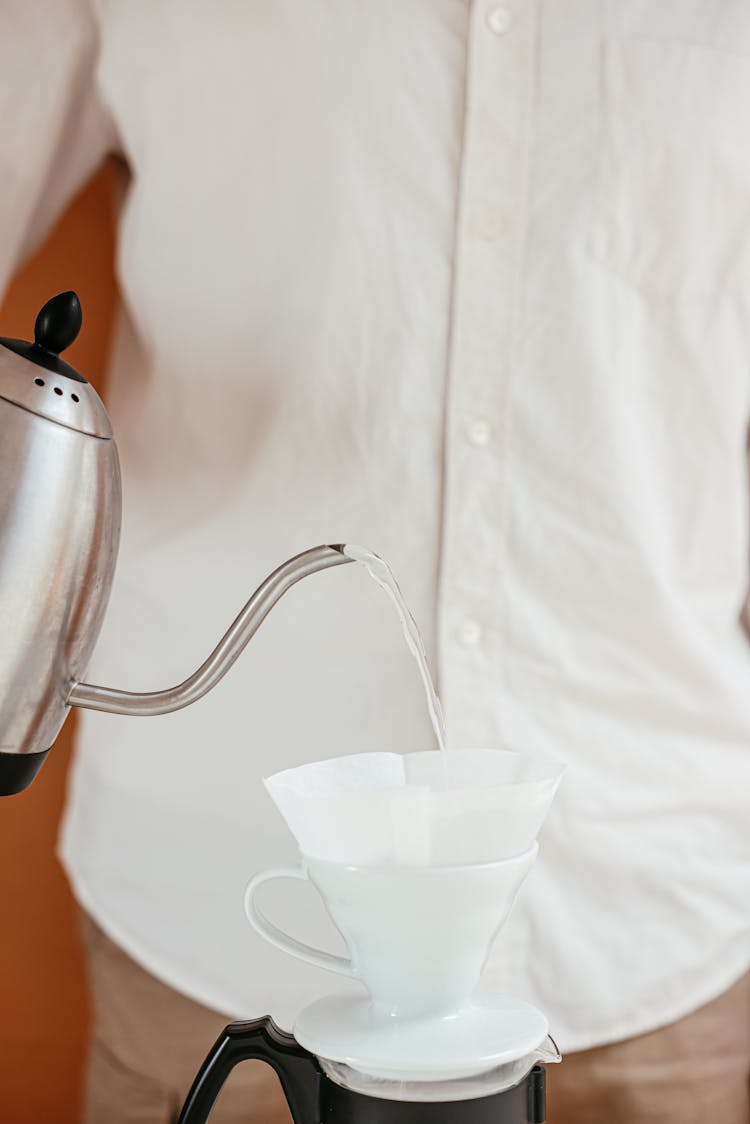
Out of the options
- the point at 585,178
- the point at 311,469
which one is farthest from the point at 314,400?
the point at 585,178

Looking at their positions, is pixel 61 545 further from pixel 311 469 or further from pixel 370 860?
pixel 311 469

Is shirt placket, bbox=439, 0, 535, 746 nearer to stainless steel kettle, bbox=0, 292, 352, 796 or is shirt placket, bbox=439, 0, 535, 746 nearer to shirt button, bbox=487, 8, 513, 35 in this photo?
shirt button, bbox=487, 8, 513, 35

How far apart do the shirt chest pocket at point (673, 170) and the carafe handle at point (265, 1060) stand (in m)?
0.66

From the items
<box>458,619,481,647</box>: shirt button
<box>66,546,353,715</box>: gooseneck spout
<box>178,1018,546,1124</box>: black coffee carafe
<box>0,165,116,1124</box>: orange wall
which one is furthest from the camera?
<box>0,165,116,1124</box>: orange wall

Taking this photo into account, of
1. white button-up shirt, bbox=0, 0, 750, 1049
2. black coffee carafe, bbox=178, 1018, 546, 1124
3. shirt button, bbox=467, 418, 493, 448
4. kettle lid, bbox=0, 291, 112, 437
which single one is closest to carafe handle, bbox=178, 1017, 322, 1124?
black coffee carafe, bbox=178, 1018, 546, 1124

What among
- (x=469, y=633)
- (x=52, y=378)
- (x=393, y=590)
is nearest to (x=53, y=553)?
(x=52, y=378)

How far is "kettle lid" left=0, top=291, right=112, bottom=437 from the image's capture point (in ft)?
1.73

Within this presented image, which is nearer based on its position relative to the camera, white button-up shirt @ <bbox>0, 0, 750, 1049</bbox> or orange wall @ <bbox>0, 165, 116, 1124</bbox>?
white button-up shirt @ <bbox>0, 0, 750, 1049</bbox>

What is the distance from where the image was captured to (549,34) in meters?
0.95

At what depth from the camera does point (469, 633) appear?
0.94m

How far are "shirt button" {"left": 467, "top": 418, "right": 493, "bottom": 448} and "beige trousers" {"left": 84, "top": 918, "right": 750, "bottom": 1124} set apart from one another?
499 mm

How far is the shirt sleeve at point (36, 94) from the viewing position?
98 cm

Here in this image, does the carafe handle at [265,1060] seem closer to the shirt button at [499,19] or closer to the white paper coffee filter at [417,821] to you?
the white paper coffee filter at [417,821]

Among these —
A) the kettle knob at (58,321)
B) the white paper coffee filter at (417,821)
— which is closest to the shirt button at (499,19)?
the kettle knob at (58,321)
